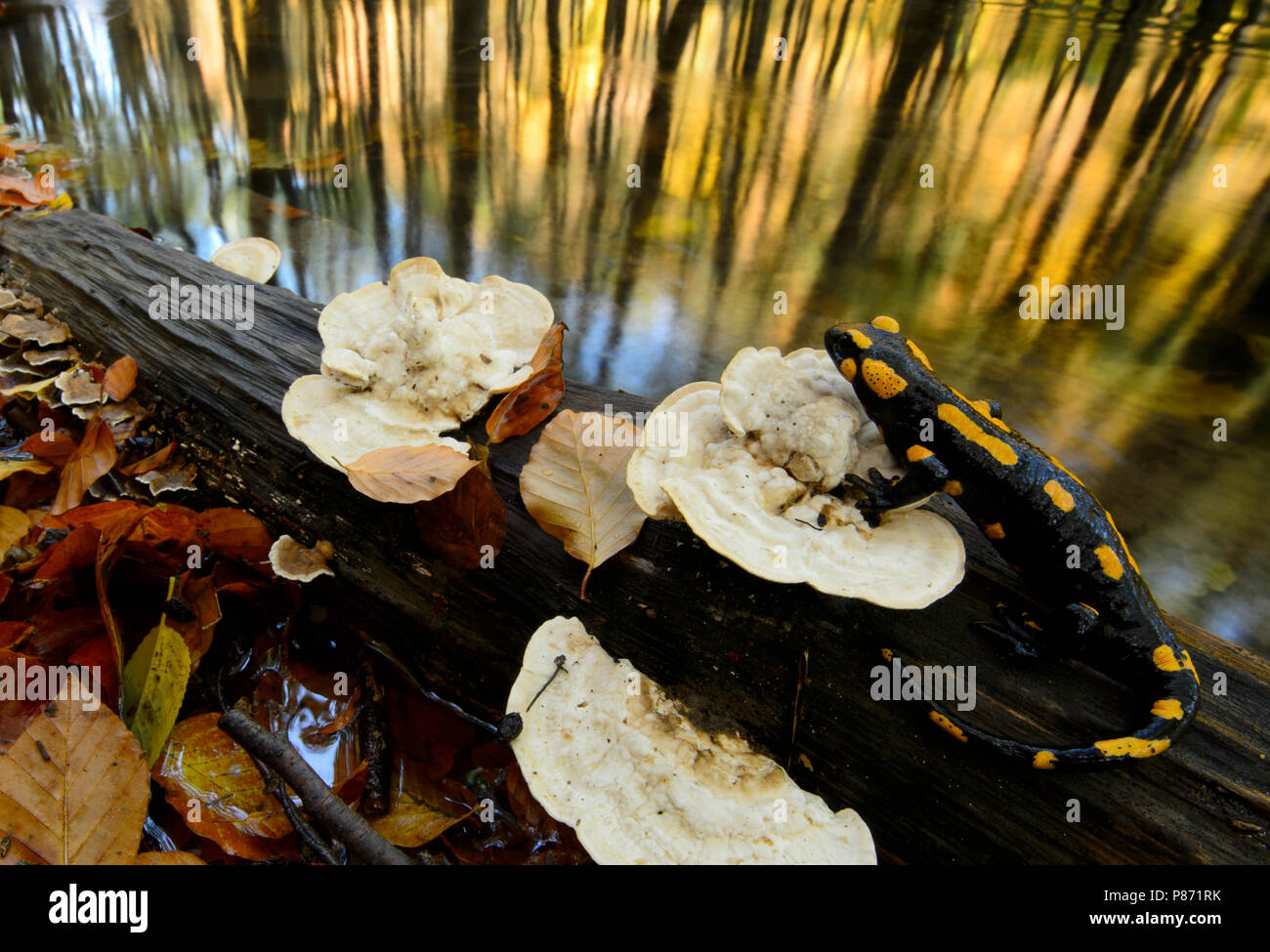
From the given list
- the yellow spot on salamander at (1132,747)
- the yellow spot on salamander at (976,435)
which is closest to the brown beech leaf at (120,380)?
the yellow spot on salamander at (976,435)

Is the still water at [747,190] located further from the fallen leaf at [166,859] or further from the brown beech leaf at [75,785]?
the fallen leaf at [166,859]

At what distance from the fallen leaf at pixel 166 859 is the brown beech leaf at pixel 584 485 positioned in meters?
1.24

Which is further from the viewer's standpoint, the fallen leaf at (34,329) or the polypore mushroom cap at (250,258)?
the polypore mushroom cap at (250,258)

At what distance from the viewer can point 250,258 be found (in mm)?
5176

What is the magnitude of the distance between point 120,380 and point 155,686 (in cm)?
162

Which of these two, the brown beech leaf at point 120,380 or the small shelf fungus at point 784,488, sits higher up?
the small shelf fungus at point 784,488

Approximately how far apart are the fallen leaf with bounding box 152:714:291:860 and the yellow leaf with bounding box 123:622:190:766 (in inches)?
3.6

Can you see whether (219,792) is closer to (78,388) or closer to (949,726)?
(78,388)

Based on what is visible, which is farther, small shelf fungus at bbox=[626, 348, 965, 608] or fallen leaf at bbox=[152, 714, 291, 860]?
fallen leaf at bbox=[152, 714, 291, 860]

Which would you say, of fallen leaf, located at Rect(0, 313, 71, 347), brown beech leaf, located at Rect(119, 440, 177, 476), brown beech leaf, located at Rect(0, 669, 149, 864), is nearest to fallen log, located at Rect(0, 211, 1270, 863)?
brown beech leaf, located at Rect(119, 440, 177, 476)

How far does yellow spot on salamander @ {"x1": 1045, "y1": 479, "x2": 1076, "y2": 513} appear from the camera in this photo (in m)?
2.07

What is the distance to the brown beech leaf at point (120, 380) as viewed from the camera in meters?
2.83

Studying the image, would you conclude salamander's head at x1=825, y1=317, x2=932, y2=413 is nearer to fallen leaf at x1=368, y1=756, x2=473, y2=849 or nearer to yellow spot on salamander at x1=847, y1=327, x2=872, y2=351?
yellow spot on salamander at x1=847, y1=327, x2=872, y2=351

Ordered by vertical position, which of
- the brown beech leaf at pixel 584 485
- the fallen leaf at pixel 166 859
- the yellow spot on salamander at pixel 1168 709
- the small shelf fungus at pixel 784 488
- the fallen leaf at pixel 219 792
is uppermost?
the small shelf fungus at pixel 784 488
